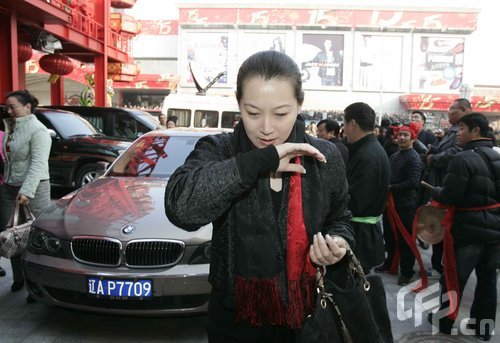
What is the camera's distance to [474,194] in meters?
3.23

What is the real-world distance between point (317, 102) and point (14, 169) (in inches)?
1575

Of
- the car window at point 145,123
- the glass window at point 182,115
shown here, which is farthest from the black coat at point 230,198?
the glass window at point 182,115

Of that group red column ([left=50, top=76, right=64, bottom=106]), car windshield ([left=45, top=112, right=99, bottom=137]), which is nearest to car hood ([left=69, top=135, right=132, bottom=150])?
car windshield ([left=45, top=112, right=99, bottom=137])

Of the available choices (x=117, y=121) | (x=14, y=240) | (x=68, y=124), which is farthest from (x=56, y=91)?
(x=14, y=240)

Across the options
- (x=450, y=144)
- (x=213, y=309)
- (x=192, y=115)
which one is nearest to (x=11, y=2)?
(x=192, y=115)

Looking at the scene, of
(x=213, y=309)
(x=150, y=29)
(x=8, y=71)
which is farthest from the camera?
(x=150, y=29)

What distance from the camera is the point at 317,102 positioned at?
140 feet

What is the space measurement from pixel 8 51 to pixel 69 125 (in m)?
2.84

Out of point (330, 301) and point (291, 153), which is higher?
point (291, 153)

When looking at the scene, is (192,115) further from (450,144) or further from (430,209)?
(430,209)

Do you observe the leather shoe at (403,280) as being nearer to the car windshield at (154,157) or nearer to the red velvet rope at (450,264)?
the red velvet rope at (450,264)

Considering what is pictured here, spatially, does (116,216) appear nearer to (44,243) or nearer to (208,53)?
(44,243)

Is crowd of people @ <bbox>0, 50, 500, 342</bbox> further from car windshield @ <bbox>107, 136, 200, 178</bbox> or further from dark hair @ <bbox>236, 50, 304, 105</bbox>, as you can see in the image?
car windshield @ <bbox>107, 136, 200, 178</bbox>

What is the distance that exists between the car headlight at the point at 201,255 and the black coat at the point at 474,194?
→ 183cm
